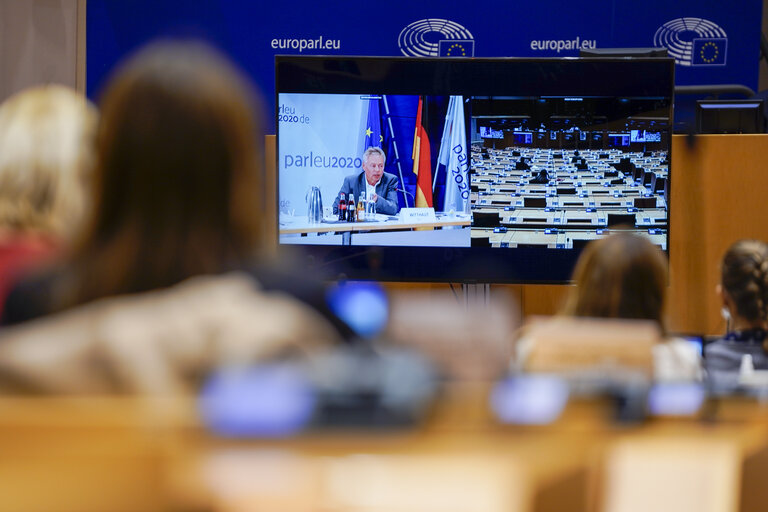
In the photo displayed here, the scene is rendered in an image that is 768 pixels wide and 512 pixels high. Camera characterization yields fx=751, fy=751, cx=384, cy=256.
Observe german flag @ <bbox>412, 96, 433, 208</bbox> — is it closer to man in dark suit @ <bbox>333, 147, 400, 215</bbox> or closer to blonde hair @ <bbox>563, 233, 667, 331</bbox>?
man in dark suit @ <bbox>333, 147, 400, 215</bbox>

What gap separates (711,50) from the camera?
19.1 feet

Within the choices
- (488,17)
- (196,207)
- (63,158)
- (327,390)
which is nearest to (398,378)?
(327,390)

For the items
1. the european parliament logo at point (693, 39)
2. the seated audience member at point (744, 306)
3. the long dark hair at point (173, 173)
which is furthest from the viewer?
the european parliament logo at point (693, 39)

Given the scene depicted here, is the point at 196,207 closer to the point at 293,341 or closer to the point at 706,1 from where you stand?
the point at 293,341

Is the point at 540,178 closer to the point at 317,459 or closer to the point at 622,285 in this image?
the point at 622,285

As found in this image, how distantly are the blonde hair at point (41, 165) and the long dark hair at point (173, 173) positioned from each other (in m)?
0.75

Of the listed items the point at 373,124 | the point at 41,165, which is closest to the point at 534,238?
the point at 373,124

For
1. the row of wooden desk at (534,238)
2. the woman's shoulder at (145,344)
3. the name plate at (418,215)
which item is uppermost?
the name plate at (418,215)

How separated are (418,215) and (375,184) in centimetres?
23

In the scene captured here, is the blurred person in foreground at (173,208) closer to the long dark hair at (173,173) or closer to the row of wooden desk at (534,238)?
the long dark hair at (173,173)

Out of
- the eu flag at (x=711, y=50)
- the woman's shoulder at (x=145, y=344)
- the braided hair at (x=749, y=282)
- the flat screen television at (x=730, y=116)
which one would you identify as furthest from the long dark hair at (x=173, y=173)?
the eu flag at (x=711, y=50)

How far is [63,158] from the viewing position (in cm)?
167

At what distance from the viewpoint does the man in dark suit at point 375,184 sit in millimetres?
3307

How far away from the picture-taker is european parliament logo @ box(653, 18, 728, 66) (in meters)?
5.75
